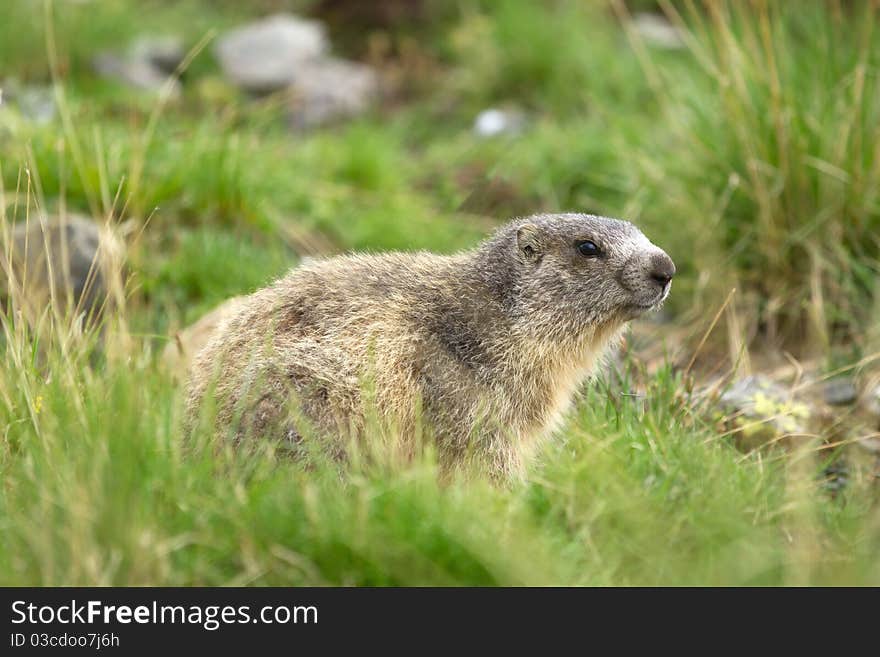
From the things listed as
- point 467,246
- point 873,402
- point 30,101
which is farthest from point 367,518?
point 30,101

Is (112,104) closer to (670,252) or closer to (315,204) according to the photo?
(315,204)

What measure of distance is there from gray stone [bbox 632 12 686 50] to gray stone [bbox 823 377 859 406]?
599 cm

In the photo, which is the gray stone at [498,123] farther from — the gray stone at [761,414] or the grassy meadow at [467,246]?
the gray stone at [761,414]

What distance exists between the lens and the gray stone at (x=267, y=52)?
1277cm

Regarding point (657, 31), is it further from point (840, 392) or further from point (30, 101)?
point (840, 392)

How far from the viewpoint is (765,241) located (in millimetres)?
7398

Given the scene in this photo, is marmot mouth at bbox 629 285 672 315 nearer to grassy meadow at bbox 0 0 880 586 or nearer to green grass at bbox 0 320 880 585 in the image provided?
grassy meadow at bbox 0 0 880 586

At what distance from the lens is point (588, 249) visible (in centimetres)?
532

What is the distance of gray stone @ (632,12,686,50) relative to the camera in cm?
1258

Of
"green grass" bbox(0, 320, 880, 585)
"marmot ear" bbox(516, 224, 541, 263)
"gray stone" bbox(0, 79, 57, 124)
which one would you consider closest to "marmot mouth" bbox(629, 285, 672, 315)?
"marmot ear" bbox(516, 224, 541, 263)

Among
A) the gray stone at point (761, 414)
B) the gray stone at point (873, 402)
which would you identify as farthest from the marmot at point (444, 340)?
the gray stone at point (873, 402)

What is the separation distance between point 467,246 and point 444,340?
135 inches

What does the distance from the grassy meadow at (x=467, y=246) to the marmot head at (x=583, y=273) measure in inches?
17.1
